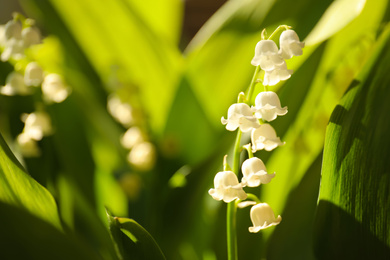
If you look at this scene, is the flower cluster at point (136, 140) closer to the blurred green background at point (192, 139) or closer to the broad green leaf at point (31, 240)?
the blurred green background at point (192, 139)

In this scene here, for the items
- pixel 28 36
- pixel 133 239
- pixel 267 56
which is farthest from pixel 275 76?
pixel 28 36

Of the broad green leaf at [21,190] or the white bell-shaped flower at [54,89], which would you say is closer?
the broad green leaf at [21,190]

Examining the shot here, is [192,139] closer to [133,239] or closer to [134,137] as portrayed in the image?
[134,137]

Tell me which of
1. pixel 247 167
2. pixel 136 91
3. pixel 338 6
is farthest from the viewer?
pixel 136 91

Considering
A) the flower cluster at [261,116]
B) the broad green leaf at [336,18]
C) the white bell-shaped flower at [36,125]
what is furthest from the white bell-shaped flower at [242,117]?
the white bell-shaped flower at [36,125]

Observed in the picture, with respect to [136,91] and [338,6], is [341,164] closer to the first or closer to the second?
[338,6]

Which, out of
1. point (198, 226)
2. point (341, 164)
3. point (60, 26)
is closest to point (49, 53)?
point (60, 26)

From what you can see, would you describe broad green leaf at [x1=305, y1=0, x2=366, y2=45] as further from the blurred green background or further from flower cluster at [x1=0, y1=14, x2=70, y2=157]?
flower cluster at [x1=0, y1=14, x2=70, y2=157]
